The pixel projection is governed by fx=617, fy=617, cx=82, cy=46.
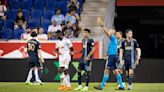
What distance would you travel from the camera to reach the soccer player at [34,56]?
2491 centimetres

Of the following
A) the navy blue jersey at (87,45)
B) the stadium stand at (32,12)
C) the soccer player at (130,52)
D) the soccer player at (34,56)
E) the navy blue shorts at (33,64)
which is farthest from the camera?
the stadium stand at (32,12)

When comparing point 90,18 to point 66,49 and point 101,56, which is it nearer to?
point 101,56

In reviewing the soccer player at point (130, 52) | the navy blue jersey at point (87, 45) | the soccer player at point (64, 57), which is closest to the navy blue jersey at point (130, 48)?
the soccer player at point (130, 52)

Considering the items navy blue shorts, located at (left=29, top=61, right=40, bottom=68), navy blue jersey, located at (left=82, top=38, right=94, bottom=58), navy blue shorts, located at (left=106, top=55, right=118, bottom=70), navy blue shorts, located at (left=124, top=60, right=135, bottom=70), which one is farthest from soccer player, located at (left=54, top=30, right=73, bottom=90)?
navy blue shorts, located at (left=29, top=61, right=40, bottom=68)

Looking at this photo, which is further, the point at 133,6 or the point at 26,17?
the point at 133,6

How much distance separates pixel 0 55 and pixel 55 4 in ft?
15.4

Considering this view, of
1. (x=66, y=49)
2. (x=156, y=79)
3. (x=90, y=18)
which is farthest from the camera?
(x=90, y=18)

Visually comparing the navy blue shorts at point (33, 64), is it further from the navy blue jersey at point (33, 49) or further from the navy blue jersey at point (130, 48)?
the navy blue jersey at point (130, 48)

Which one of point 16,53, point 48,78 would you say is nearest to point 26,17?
point 16,53

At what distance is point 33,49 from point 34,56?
34 centimetres

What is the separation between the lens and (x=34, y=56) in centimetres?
2514

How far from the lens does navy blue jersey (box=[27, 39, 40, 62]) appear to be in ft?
81.7

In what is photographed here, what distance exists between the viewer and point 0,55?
2894 cm

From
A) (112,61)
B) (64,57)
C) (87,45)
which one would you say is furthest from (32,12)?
(112,61)
